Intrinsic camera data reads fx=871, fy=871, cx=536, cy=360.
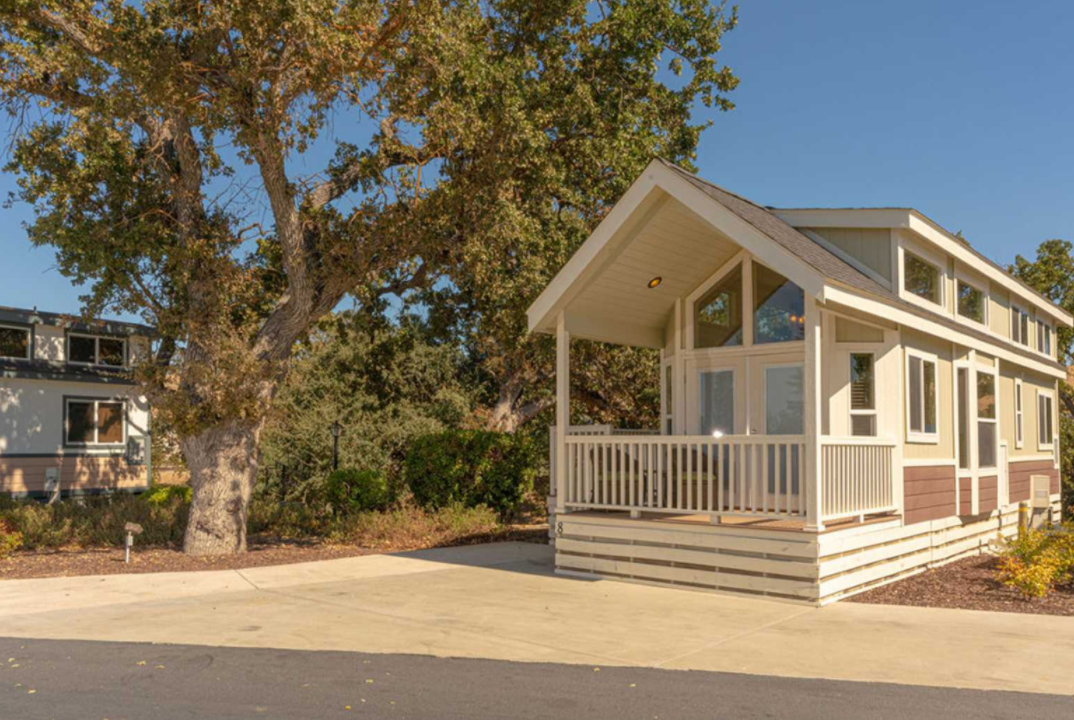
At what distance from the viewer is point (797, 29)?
16203mm

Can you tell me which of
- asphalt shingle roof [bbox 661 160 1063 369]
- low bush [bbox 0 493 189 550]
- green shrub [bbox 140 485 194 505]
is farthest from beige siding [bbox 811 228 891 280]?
green shrub [bbox 140 485 194 505]

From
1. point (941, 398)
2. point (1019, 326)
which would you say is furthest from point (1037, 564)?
point (1019, 326)

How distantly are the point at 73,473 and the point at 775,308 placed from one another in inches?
704

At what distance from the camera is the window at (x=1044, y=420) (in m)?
16.6

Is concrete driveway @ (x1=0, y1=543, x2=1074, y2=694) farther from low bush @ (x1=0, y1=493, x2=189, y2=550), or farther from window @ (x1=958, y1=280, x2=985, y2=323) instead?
window @ (x1=958, y1=280, x2=985, y2=323)

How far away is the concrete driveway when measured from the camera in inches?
256

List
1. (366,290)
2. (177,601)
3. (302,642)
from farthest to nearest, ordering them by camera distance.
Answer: (366,290), (177,601), (302,642)

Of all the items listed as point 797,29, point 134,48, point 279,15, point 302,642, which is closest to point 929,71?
point 797,29

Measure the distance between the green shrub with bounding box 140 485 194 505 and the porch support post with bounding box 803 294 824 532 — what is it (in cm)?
1391

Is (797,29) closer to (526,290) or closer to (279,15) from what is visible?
(526,290)

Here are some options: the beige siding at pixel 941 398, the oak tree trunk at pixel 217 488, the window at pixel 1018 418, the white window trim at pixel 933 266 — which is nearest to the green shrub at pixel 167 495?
the oak tree trunk at pixel 217 488

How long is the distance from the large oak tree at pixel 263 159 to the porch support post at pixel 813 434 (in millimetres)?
4911

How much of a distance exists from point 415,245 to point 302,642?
261 inches

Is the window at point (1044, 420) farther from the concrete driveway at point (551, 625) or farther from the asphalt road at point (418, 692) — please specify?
the asphalt road at point (418, 692)
